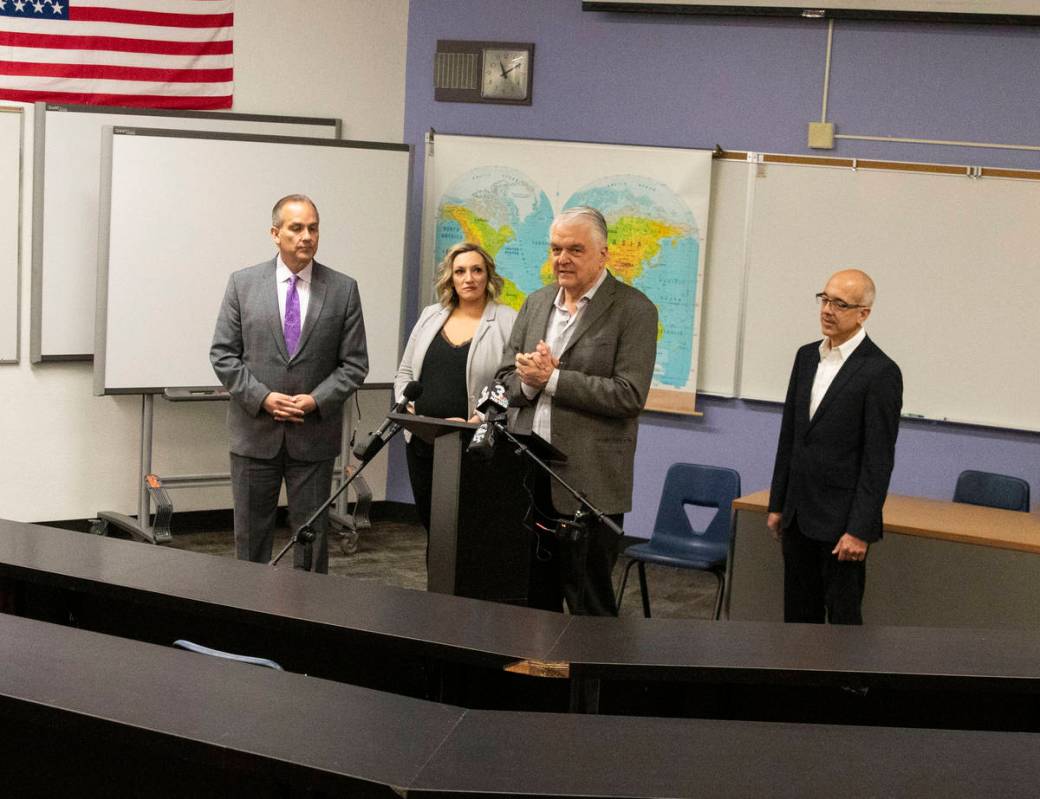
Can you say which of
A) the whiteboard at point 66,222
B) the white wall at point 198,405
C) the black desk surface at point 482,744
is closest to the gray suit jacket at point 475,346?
the white wall at point 198,405

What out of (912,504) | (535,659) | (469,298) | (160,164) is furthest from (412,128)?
(535,659)

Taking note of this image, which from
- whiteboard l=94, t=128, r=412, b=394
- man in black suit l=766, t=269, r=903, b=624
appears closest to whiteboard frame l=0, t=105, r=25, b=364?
whiteboard l=94, t=128, r=412, b=394

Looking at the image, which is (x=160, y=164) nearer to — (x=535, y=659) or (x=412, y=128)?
(x=412, y=128)

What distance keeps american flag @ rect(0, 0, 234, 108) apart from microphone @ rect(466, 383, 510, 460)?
374 centimetres

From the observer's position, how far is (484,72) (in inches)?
278

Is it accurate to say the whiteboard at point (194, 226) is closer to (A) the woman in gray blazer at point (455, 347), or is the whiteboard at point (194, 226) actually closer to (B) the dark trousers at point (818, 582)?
(A) the woman in gray blazer at point (455, 347)

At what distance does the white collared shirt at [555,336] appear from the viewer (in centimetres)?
406

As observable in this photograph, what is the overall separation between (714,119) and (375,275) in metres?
1.93

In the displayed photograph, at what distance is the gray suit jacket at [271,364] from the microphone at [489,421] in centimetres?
125

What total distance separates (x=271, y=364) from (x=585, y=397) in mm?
1332

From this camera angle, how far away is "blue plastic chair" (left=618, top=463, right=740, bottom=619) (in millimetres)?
5273

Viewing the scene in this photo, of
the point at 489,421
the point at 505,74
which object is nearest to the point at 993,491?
the point at 489,421

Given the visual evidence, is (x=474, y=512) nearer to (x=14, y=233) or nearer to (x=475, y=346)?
(x=475, y=346)

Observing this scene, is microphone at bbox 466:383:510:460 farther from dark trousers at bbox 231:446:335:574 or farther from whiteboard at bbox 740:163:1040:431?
whiteboard at bbox 740:163:1040:431
